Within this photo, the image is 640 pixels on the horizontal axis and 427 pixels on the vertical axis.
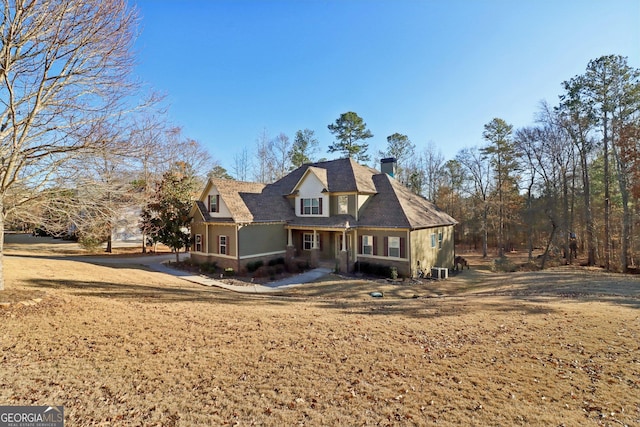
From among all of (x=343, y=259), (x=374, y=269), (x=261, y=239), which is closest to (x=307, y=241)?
(x=261, y=239)

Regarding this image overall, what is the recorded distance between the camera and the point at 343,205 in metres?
22.7

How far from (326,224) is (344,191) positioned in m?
2.76

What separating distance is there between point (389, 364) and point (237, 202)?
59.2 ft

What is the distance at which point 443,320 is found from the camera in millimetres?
9039

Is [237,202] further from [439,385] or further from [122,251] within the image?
[439,385]

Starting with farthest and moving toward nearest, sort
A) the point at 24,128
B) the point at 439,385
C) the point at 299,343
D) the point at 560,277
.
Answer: the point at 560,277 < the point at 24,128 < the point at 299,343 < the point at 439,385

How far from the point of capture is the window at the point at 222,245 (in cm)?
2156

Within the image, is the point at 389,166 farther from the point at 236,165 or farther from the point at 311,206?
the point at 236,165

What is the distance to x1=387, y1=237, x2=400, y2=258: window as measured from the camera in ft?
65.4

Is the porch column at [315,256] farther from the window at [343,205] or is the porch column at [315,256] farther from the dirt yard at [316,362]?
the dirt yard at [316,362]

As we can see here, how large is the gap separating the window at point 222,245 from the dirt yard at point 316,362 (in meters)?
11.0

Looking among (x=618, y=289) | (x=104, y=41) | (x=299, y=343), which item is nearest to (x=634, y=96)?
(x=618, y=289)

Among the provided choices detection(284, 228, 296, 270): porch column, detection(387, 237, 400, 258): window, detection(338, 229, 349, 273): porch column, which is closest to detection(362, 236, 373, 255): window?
detection(387, 237, 400, 258): window

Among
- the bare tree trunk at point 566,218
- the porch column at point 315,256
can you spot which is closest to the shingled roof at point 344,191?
the porch column at point 315,256
